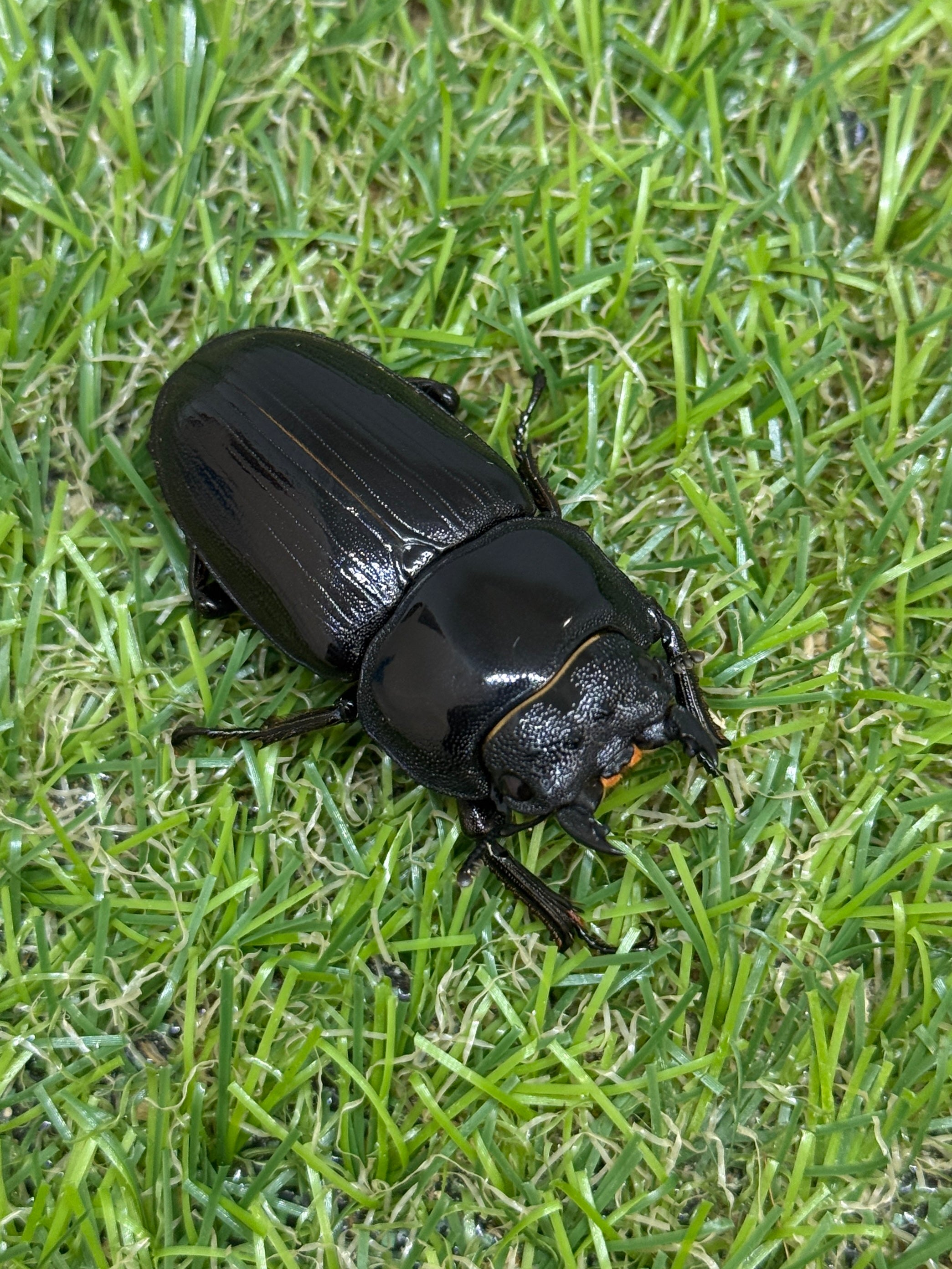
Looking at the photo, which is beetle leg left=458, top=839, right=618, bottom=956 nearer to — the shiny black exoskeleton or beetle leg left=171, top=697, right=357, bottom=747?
the shiny black exoskeleton

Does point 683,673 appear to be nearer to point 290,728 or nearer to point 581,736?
point 581,736

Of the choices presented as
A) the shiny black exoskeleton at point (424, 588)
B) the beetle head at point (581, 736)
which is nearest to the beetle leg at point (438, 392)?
the shiny black exoskeleton at point (424, 588)

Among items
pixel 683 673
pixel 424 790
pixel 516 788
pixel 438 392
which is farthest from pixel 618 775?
pixel 438 392

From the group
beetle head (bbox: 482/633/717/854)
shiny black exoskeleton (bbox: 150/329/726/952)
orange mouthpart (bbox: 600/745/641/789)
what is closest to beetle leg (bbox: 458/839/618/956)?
shiny black exoskeleton (bbox: 150/329/726/952)

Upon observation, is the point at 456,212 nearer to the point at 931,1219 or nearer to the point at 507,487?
the point at 507,487

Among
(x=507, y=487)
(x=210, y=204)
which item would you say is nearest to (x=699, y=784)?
(x=507, y=487)

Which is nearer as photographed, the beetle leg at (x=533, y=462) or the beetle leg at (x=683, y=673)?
the beetle leg at (x=683, y=673)

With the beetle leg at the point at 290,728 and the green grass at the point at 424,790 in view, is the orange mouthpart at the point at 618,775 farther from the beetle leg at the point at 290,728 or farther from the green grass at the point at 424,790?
the beetle leg at the point at 290,728
